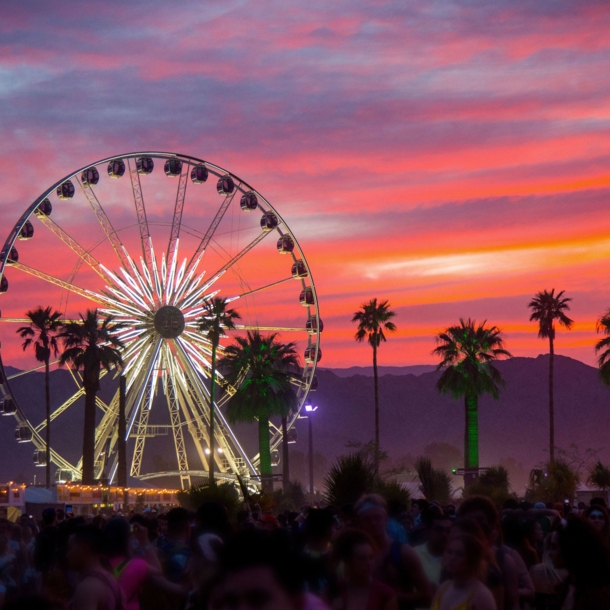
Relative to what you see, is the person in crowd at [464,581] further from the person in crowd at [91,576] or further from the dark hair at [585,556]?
the person in crowd at [91,576]

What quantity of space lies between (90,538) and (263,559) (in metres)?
4.38

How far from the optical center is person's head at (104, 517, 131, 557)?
8281 mm

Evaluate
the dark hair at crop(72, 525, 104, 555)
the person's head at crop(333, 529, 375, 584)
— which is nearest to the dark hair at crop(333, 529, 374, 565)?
the person's head at crop(333, 529, 375, 584)

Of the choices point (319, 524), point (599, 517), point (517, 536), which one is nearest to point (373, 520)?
point (319, 524)

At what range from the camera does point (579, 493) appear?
4938cm

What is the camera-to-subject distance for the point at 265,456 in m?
58.2

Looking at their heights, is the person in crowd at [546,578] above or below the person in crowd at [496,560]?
below

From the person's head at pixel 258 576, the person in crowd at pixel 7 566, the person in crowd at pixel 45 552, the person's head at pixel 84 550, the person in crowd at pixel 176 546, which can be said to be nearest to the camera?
the person's head at pixel 258 576

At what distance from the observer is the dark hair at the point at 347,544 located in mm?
Result: 7172

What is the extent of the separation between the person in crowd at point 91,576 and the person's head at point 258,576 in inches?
152

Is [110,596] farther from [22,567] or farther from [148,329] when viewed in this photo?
[148,329]

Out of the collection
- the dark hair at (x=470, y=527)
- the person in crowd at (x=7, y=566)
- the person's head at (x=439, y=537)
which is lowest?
the person in crowd at (x=7, y=566)

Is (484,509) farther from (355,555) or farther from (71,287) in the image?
(71,287)

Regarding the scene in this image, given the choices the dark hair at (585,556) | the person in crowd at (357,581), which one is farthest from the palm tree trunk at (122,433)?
the dark hair at (585,556)
